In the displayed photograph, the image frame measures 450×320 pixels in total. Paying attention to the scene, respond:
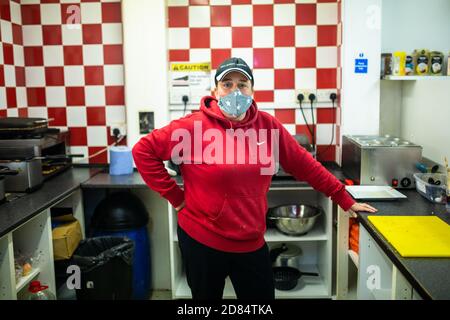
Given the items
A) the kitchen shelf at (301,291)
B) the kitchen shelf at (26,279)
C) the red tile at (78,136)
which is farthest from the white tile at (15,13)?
the kitchen shelf at (301,291)

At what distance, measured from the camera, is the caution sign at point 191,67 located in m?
3.34

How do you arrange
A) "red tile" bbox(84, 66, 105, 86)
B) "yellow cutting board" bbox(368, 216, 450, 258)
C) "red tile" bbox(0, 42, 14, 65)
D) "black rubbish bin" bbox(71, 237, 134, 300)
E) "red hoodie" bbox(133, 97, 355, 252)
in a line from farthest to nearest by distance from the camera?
"red tile" bbox(84, 66, 105, 86) → "red tile" bbox(0, 42, 14, 65) → "black rubbish bin" bbox(71, 237, 134, 300) → "red hoodie" bbox(133, 97, 355, 252) → "yellow cutting board" bbox(368, 216, 450, 258)

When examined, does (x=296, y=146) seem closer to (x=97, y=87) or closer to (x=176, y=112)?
(x=176, y=112)

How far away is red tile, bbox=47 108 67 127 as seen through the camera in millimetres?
3451

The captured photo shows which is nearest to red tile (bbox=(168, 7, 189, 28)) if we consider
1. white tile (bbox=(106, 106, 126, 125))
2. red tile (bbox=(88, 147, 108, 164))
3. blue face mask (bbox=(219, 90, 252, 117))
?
white tile (bbox=(106, 106, 126, 125))

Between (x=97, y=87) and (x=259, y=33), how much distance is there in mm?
1153

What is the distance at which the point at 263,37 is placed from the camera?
3318 mm

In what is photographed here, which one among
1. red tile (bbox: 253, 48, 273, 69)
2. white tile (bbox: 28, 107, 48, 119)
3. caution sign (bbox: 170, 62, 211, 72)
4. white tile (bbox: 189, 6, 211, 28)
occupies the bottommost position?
white tile (bbox: 28, 107, 48, 119)

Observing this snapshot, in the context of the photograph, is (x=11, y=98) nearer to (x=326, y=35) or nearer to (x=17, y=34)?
(x=17, y=34)

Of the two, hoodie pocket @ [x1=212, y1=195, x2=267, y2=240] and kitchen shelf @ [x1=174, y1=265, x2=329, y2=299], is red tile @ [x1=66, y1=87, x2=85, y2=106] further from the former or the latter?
hoodie pocket @ [x1=212, y1=195, x2=267, y2=240]

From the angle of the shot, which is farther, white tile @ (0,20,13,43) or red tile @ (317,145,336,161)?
red tile @ (317,145,336,161)

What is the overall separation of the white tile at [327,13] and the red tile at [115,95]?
1.40 metres

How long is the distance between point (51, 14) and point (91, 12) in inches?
10.9

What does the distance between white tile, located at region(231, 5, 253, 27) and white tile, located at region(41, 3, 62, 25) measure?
116 cm
